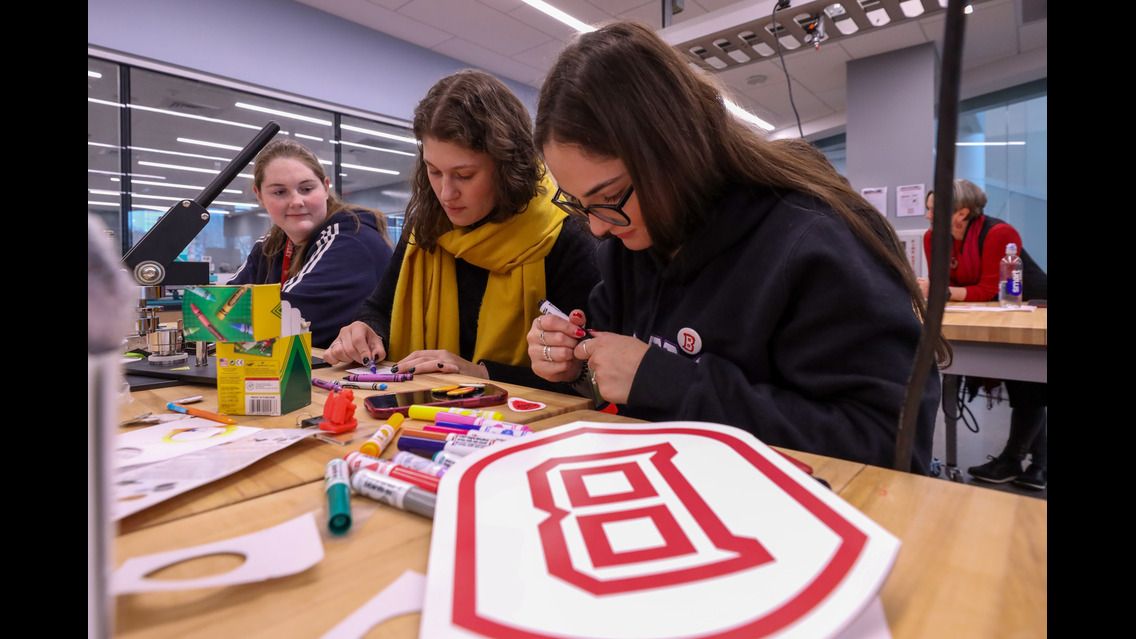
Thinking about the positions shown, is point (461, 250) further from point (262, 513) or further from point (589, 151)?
point (262, 513)

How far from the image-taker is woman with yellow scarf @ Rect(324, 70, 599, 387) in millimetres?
1165

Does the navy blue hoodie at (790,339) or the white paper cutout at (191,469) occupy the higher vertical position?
the navy blue hoodie at (790,339)

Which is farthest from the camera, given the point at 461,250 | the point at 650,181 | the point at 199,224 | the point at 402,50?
the point at 402,50

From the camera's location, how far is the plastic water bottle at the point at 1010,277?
97.3 inches

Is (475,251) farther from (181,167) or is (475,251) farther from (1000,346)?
(181,167)

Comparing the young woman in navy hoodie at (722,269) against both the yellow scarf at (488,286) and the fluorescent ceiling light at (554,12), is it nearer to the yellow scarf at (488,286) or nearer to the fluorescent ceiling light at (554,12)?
the yellow scarf at (488,286)

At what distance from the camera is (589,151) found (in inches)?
30.9

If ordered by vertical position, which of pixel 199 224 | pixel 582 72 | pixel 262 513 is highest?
pixel 582 72

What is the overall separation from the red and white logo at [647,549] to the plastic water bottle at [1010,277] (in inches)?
105

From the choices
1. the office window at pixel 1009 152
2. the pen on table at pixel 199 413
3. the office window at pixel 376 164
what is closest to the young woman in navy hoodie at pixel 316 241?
the pen on table at pixel 199 413

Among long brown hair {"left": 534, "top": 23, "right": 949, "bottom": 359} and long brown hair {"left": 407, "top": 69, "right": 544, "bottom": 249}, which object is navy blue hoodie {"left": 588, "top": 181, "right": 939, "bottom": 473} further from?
long brown hair {"left": 407, "top": 69, "right": 544, "bottom": 249}
